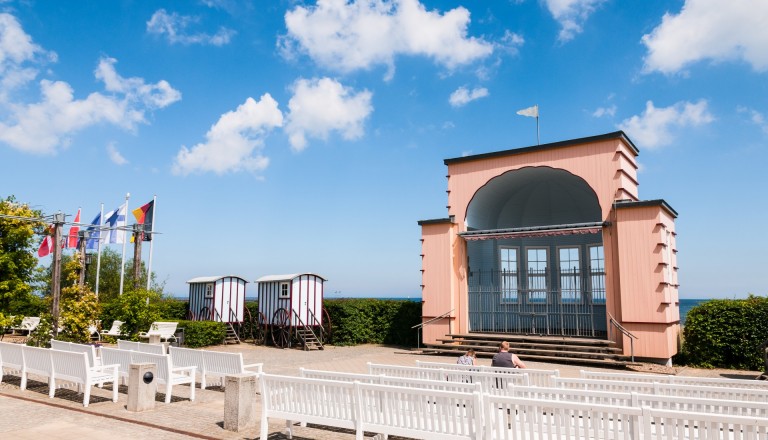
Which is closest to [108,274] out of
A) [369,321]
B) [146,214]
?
[146,214]

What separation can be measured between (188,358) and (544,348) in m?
9.59

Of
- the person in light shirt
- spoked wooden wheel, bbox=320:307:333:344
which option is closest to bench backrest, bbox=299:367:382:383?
the person in light shirt

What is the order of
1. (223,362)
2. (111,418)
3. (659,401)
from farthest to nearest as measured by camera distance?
(223,362) < (111,418) < (659,401)

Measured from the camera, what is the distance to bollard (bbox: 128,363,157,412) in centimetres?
804

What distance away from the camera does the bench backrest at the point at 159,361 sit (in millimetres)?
8875

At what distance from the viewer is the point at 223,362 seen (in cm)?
972

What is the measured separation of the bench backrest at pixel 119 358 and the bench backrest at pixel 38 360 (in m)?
0.85

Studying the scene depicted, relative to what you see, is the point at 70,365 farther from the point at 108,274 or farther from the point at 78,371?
the point at 108,274

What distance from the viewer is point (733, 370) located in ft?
43.6

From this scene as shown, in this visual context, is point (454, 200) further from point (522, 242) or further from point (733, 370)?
point (733, 370)

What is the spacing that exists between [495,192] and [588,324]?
530cm

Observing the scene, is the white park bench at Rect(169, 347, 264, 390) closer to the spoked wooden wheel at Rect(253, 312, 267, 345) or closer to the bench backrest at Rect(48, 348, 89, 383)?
the bench backrest at Rect(48, 348, 89, 383)

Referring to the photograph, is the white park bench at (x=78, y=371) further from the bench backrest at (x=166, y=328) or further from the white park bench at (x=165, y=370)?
the bench backrest at (x=166, y=328)

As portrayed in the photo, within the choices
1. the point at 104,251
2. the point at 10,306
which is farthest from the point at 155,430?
the point at 104,251
